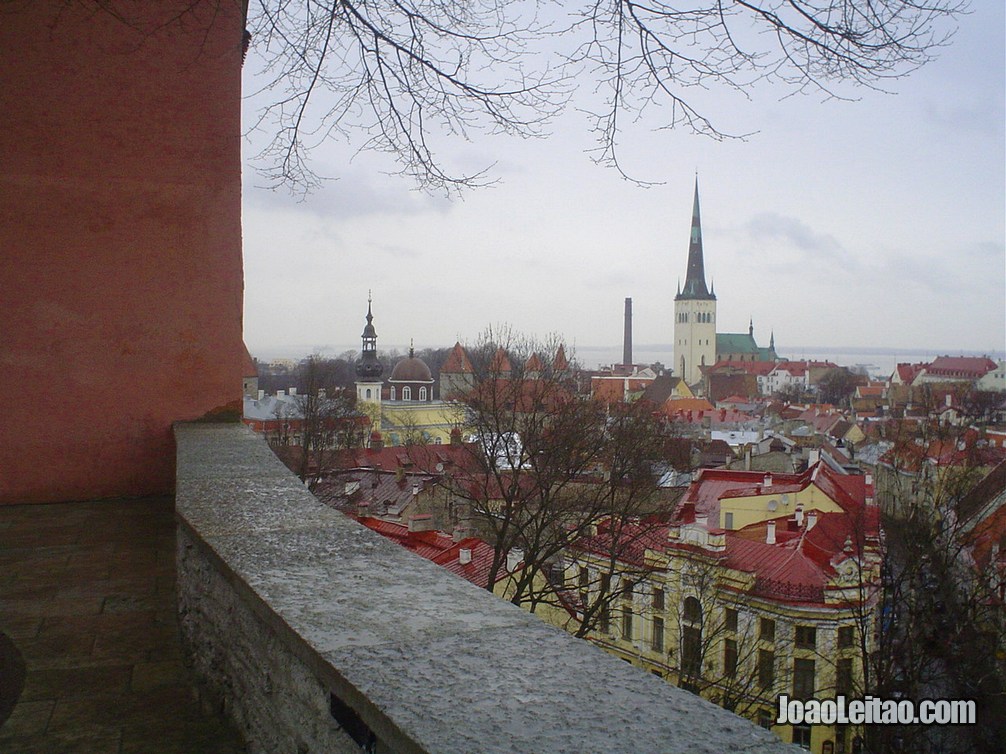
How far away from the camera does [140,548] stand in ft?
12.8

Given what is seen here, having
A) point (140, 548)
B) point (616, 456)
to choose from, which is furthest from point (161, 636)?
point (616, 456)

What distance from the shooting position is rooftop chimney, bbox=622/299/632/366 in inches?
5497

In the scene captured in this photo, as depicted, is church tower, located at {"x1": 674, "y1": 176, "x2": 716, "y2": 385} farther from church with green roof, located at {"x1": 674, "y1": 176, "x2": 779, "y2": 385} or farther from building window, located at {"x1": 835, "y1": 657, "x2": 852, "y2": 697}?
building window, located at {"x1": 835, "y1": 657, "x2": 852, "y2": 697}

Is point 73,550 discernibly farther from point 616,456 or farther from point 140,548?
point 616,456

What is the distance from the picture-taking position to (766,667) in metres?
13.2

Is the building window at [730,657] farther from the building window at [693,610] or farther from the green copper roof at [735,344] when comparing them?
the green copper roof at [735,344]

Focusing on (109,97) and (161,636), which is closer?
(161,636)

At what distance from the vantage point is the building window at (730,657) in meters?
12.1

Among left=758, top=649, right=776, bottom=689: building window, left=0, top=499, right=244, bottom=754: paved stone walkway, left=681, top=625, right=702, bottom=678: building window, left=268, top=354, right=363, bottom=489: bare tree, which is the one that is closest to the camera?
left=0, top=499, right=244, bottom=754: paved stone walkway

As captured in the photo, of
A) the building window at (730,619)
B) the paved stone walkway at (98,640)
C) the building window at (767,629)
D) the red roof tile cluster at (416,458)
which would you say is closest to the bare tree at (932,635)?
the building window at (767,629)

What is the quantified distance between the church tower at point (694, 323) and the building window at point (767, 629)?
89.4 m

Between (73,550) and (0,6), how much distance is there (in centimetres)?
297

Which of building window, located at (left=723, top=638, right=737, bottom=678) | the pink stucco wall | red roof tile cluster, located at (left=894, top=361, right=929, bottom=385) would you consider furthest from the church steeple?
the pink stucco wall

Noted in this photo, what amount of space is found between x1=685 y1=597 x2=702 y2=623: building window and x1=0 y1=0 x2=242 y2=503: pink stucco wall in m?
10.6
